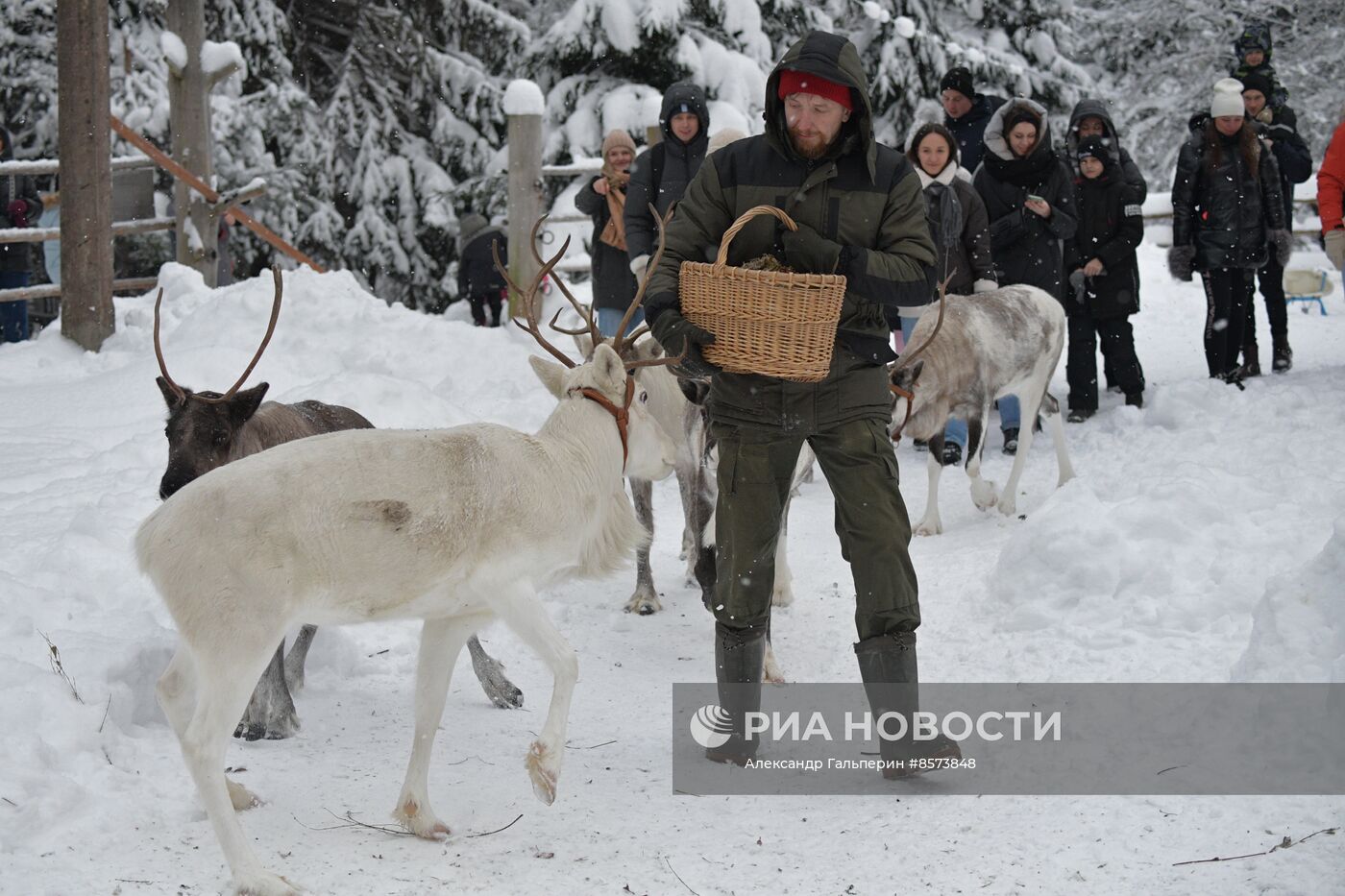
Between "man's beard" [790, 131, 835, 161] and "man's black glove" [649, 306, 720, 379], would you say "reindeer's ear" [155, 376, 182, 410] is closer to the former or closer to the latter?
"man's black glove" [649, 306, 720, 379]

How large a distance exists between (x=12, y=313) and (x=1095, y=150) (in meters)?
10.5

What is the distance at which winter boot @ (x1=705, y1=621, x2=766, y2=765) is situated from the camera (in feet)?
15.7

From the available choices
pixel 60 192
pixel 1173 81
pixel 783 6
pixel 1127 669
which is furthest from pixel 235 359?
pixel 1173 81

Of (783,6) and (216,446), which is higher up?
(783,6)

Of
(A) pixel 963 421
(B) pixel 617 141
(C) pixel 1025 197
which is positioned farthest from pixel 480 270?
(C) pixel 1025 197

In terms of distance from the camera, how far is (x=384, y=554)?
3.95 metres

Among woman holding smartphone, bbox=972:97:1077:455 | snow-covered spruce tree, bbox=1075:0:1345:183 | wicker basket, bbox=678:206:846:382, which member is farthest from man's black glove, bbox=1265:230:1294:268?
snow-covered spruce tree, bbox=1075:0:1345:183

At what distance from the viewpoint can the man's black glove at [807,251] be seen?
14.4ft

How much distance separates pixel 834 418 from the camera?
178 inches

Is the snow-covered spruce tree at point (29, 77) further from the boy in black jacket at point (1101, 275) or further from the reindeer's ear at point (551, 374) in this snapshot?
the reindeer's ear at point (551, 374)

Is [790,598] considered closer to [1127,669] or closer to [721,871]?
[1127,669]

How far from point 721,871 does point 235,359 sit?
730 cm

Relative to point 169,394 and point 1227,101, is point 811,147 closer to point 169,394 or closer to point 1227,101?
point 169,394

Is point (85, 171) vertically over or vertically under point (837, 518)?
over
